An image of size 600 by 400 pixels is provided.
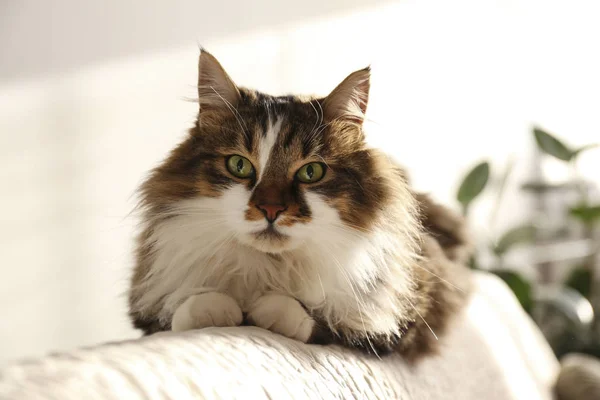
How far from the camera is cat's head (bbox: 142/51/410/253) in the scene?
0.92 meters

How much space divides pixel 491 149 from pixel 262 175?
294cm

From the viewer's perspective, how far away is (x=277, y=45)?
266 cm

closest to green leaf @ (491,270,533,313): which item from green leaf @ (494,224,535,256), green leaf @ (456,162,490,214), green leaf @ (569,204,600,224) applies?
green leaf @ (494,224,535,256)

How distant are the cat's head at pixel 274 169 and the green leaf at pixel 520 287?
71.4 inches

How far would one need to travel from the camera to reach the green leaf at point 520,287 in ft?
8.70

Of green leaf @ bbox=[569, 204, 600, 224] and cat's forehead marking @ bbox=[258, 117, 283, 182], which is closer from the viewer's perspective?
cat's forehead marking @ bbox=[258, 117, 283, 182]

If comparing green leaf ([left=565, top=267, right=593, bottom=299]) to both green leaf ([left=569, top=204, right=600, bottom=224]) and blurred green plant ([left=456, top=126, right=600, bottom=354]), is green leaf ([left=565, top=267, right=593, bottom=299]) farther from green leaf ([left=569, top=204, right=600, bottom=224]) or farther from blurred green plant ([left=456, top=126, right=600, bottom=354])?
green leaf ([left=569, top=204, right=600, bottom=224])

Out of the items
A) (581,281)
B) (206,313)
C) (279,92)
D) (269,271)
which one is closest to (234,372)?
(206,313)

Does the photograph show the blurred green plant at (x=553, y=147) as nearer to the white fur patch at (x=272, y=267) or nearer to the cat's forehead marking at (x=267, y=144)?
the white fur patch at (x=272, y=267)

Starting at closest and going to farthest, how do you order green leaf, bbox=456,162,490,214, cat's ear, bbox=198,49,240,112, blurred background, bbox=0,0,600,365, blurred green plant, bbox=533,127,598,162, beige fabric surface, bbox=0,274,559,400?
beige fabric surface, bbox=0,274,559,400 → cat's ear, bbox=198,49,240,112 → blurred background, bbox=0,0,600,365 → green leaf, bbox=456,162,490,214 → blurred green plant, bbox=533,127,598,162

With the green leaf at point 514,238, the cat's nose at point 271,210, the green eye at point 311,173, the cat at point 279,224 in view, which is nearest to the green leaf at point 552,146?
the green leaf at point 514,238

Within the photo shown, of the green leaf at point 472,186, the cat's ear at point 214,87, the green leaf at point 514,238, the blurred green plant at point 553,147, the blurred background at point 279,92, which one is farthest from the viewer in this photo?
the green leaf at point 514,238

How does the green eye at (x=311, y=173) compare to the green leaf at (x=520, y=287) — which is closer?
the green eye at (x=311, y=173)

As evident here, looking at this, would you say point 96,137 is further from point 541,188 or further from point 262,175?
point 541,188
